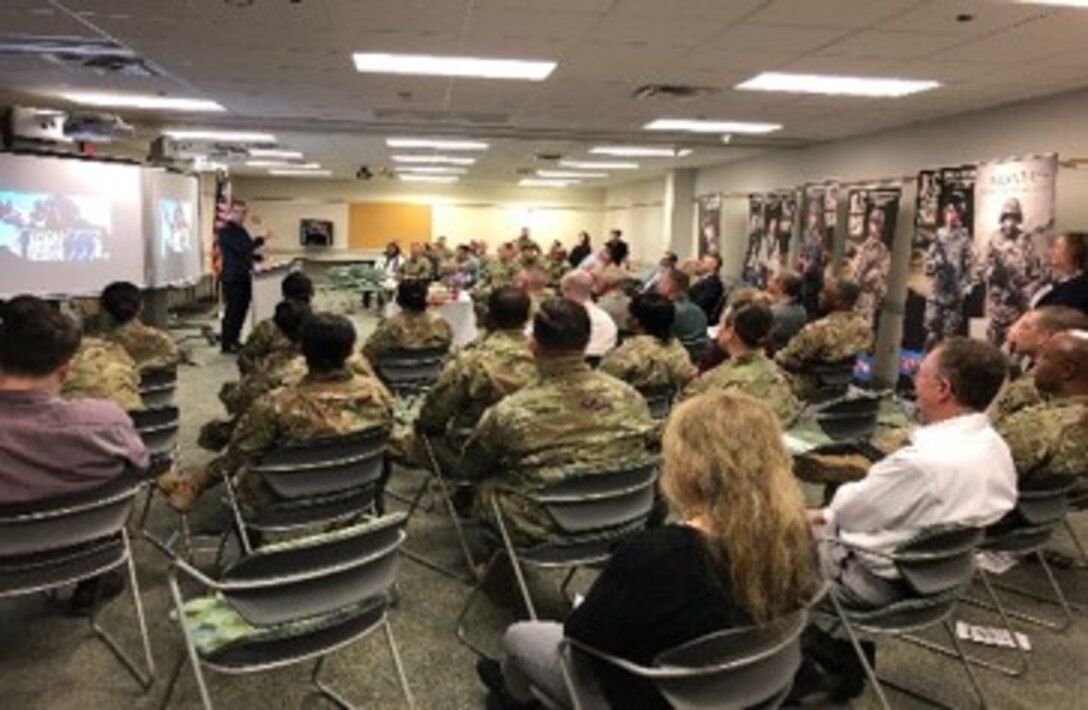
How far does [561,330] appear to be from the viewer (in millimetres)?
2928

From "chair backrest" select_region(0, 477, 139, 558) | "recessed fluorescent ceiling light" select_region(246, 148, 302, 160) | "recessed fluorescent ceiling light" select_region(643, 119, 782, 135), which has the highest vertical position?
"recessed fluorescent ceiling light" select_region(246, 148, 302, 160)

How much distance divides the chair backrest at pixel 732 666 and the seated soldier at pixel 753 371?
6.52 feet

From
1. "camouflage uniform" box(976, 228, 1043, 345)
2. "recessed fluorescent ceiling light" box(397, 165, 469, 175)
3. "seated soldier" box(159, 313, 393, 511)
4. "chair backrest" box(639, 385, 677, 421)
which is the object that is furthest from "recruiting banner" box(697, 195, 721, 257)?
"seated soldier" box(159, 313, 393, 511)

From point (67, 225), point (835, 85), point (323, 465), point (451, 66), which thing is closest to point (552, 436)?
point (323, 465)

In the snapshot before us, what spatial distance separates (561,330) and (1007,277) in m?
5.31

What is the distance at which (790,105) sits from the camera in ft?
25.3

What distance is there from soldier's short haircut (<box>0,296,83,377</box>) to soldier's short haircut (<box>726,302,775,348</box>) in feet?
8.49

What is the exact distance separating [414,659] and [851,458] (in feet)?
6.17

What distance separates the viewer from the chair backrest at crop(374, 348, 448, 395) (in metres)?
5.33

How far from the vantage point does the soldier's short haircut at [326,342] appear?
3.06 meters

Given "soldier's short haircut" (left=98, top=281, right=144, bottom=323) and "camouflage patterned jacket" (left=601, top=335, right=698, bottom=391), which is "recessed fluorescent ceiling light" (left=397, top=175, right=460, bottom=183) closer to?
"soldier's short haircut" (left=98, top=281, right=144, bottom=323)

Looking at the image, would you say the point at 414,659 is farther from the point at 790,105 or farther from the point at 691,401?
the point at 790,105

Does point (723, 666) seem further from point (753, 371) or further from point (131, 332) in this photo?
point (131, 332)

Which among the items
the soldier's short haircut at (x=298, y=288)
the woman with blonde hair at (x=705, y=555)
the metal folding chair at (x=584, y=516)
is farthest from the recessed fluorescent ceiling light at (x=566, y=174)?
the woman with blonde hair at (x=705, y=555)
